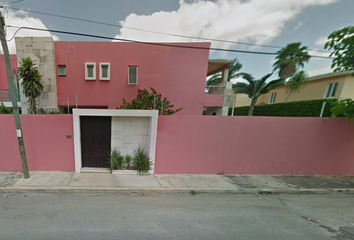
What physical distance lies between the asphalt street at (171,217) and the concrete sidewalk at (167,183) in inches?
10.3

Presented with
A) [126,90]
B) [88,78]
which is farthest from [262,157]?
[88,78]

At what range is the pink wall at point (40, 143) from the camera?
438 centimetres

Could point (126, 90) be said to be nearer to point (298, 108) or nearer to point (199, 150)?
point (199, 150)

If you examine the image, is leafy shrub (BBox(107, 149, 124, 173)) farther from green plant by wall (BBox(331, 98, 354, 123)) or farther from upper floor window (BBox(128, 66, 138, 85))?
green plant by wall (BBox(331, 98, 354, 123))

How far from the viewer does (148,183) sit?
4.22m

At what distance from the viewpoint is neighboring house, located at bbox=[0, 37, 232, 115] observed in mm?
8336

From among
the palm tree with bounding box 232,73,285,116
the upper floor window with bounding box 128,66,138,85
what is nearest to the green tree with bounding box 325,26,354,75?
the palm tree with bounding box 232,73,285,116

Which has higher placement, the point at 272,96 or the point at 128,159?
the point at 272,96

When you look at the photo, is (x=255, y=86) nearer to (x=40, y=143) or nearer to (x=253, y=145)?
(x=253, y=145)

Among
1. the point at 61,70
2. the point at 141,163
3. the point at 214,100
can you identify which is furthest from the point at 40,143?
the point at 214,100

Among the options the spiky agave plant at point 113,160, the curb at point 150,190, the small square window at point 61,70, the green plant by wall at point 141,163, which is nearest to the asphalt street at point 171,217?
the curb at point 150,190

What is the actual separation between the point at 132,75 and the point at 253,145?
8393 mm

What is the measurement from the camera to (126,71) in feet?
29.1

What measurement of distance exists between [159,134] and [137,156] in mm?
1199
